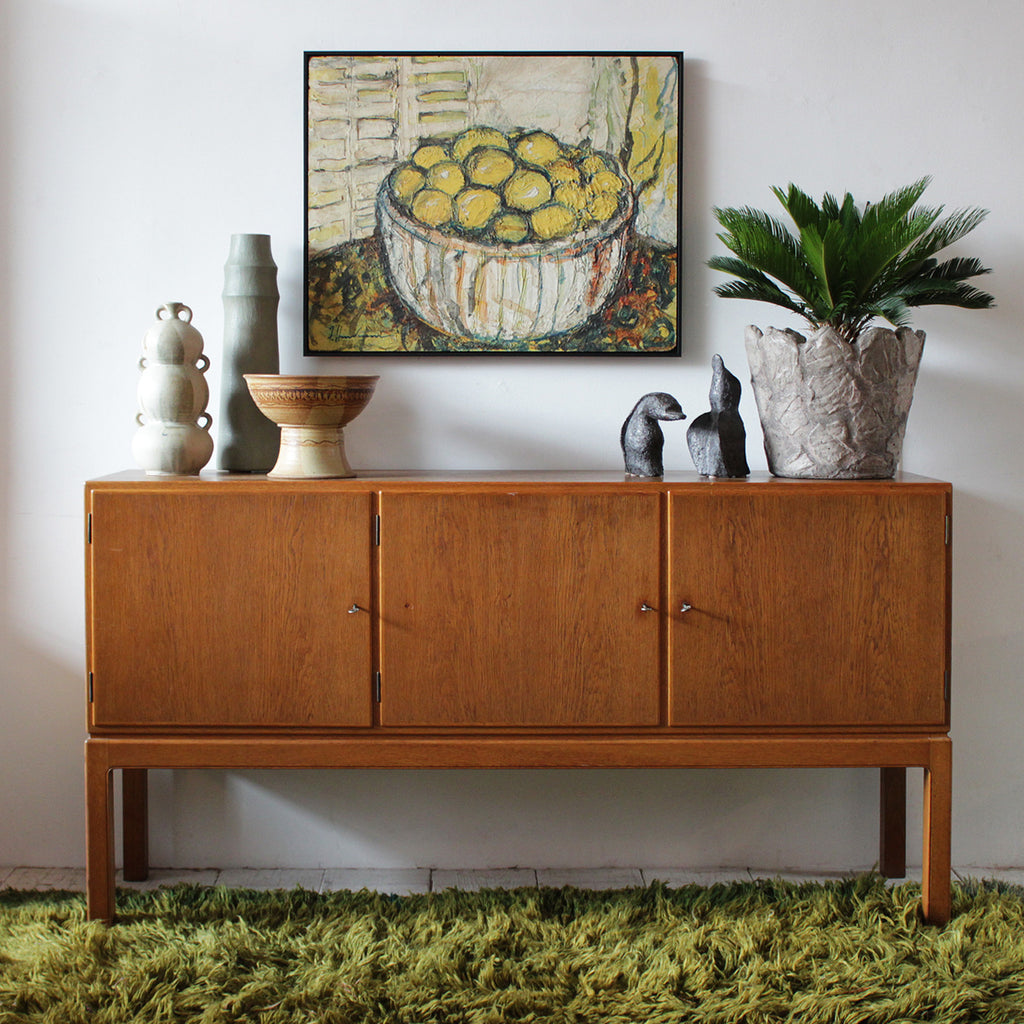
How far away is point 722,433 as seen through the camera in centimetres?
227

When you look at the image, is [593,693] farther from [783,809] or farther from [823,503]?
[783,809]

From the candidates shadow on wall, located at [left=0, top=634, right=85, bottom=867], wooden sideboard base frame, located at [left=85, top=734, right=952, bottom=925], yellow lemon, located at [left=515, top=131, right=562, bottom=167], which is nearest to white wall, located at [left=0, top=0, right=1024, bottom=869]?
shadow on wall, located at [left=0, top=634, right=85, bottom=867]

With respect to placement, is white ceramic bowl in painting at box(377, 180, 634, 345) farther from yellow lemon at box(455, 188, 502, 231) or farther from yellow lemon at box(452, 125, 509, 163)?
yellow lemon at box(452, 125, 509, 163)

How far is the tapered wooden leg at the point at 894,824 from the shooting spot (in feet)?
8.36

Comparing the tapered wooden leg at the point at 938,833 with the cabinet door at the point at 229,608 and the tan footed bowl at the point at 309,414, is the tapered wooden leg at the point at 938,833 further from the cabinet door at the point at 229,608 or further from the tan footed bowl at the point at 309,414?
the tan footed bowl at the point at 309,414

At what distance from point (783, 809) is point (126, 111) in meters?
2.29

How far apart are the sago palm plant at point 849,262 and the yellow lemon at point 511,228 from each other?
0.45 m

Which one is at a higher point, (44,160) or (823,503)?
(44,160)

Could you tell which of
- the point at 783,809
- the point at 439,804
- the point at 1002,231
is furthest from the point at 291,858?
the point at 1002,231

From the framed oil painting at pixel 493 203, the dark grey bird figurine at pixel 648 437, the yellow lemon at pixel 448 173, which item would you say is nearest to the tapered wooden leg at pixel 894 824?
the dark grey bird figurine at pixel 648 437

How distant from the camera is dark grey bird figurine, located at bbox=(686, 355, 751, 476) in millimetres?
2262

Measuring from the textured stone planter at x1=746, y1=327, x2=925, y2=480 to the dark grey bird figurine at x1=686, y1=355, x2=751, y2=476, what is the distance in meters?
0.09

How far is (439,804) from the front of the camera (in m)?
2.63

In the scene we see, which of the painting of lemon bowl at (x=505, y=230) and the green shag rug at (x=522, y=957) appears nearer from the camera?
the green shag rug at (x=522, y=957)
